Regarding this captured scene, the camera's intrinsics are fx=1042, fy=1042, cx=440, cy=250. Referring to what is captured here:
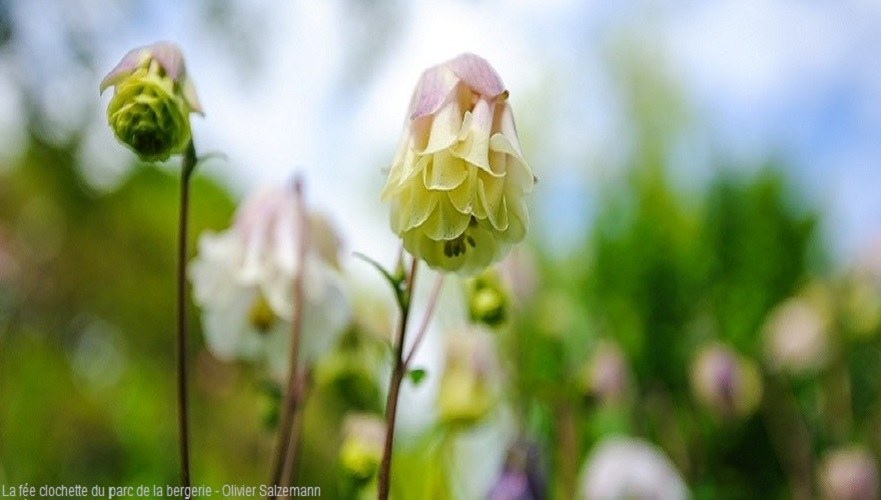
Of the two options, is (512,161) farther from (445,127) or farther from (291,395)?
(291,395)

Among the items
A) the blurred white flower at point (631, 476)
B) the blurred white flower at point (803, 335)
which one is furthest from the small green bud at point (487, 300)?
the blurred white flower at point (803, 335)

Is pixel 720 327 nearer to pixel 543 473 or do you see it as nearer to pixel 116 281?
pixel 543 473

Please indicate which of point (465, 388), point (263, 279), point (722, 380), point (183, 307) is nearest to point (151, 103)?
point (183, 307)

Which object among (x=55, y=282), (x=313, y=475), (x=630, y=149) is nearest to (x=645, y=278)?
(x=630, y=149)

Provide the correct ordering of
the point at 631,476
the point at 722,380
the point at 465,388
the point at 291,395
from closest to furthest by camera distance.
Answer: the point at 291,395 → the point at 465,388 → the point at 631,476 → the point at 722,380

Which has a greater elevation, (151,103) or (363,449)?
(151,103)

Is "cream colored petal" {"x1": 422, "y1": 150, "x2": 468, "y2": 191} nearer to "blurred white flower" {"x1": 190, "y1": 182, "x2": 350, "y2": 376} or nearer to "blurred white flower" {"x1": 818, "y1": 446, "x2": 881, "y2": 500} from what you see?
"blurred white flower" {"x1": 190, "y1": 182, "x2": 350, "y2": 376}

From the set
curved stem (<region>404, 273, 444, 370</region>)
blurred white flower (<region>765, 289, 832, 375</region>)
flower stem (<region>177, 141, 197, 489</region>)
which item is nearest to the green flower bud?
curved stem (<region>404, 273, 444, 370</region>)
